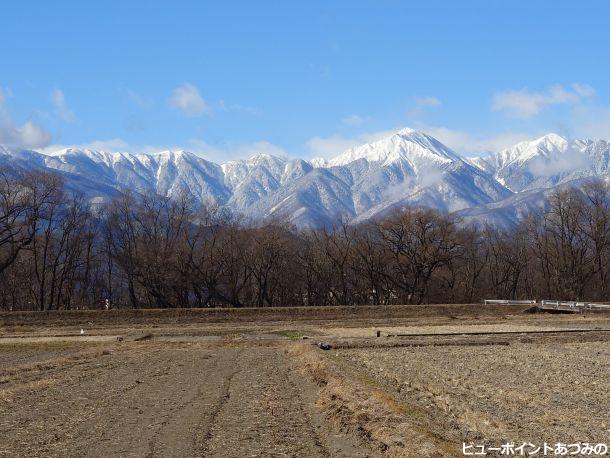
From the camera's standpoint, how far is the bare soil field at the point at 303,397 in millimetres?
13500

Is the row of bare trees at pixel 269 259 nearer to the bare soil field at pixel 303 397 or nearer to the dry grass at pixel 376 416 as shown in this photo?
the bare soil field at pixel 303 397

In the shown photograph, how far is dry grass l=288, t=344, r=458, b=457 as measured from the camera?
12.3 m

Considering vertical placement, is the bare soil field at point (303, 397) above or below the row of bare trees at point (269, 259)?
below

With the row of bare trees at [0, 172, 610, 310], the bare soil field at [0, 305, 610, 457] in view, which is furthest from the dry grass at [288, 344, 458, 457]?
the row of bare trees at [0, 172, 610, 310]

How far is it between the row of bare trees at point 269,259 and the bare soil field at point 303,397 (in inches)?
2001

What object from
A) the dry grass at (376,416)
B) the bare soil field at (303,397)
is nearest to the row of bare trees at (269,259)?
the bare soil field at (303,397)

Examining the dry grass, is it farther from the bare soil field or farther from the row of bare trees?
the row of bare trees

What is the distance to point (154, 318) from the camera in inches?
2938

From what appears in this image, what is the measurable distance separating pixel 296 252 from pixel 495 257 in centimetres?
3460

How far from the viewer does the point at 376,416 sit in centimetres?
1537

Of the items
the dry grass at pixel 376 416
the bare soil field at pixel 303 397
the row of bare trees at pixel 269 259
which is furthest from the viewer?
the row of bare trees at pixel 269 259

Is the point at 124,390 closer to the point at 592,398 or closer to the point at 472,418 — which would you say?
the point at 472,418

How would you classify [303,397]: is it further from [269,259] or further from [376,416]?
[269,259]

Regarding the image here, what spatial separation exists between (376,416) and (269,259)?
83404 millimetres
